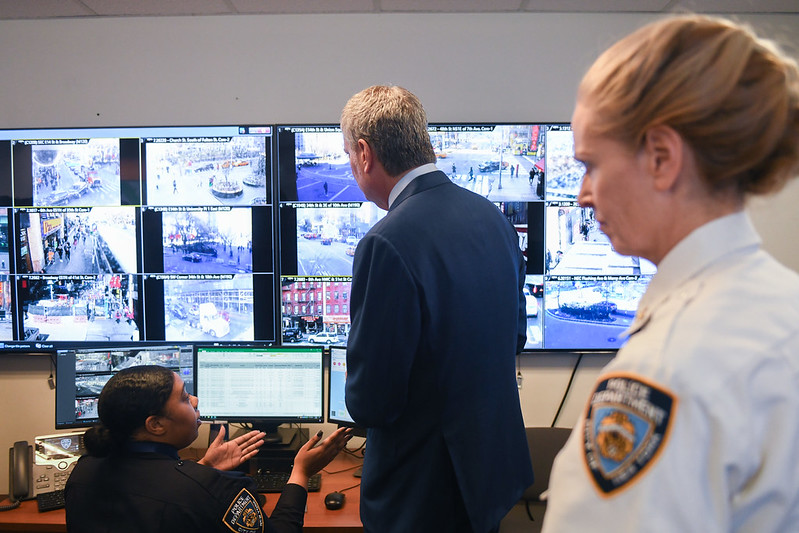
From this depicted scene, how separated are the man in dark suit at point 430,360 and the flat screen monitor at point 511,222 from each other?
115cm

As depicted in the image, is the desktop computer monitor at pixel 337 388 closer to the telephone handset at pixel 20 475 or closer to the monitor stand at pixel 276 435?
the monitor stand at pixel 276 435

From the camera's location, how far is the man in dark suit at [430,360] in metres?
1.19

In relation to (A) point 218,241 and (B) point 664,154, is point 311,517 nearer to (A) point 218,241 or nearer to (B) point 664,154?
(A) point 218,241

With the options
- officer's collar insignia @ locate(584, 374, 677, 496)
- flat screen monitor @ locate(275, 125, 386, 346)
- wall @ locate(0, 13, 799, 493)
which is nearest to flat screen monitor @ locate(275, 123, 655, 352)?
flat screen monitor @ locate(275, 125, 386, 346)

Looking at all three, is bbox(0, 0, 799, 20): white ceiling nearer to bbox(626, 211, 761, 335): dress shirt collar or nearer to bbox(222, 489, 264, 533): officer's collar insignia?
bbox(222, 489, 264, 533): officer's collar insignia

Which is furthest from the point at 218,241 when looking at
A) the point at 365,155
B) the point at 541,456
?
the point at 541,456

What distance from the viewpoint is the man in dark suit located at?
119 centimetres

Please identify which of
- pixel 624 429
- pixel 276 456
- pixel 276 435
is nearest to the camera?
pixel 624 429

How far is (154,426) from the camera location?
1513mm

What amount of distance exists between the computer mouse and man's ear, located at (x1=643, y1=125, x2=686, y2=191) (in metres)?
1.78

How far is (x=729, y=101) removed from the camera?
49 centimetres

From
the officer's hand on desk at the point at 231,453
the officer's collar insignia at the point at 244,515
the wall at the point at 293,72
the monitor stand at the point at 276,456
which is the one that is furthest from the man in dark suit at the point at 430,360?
the wall at the point at 293,72

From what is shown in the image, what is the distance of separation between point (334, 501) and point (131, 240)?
4.84 ft

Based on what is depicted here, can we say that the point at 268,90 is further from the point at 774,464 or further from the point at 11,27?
the point at 774,464
